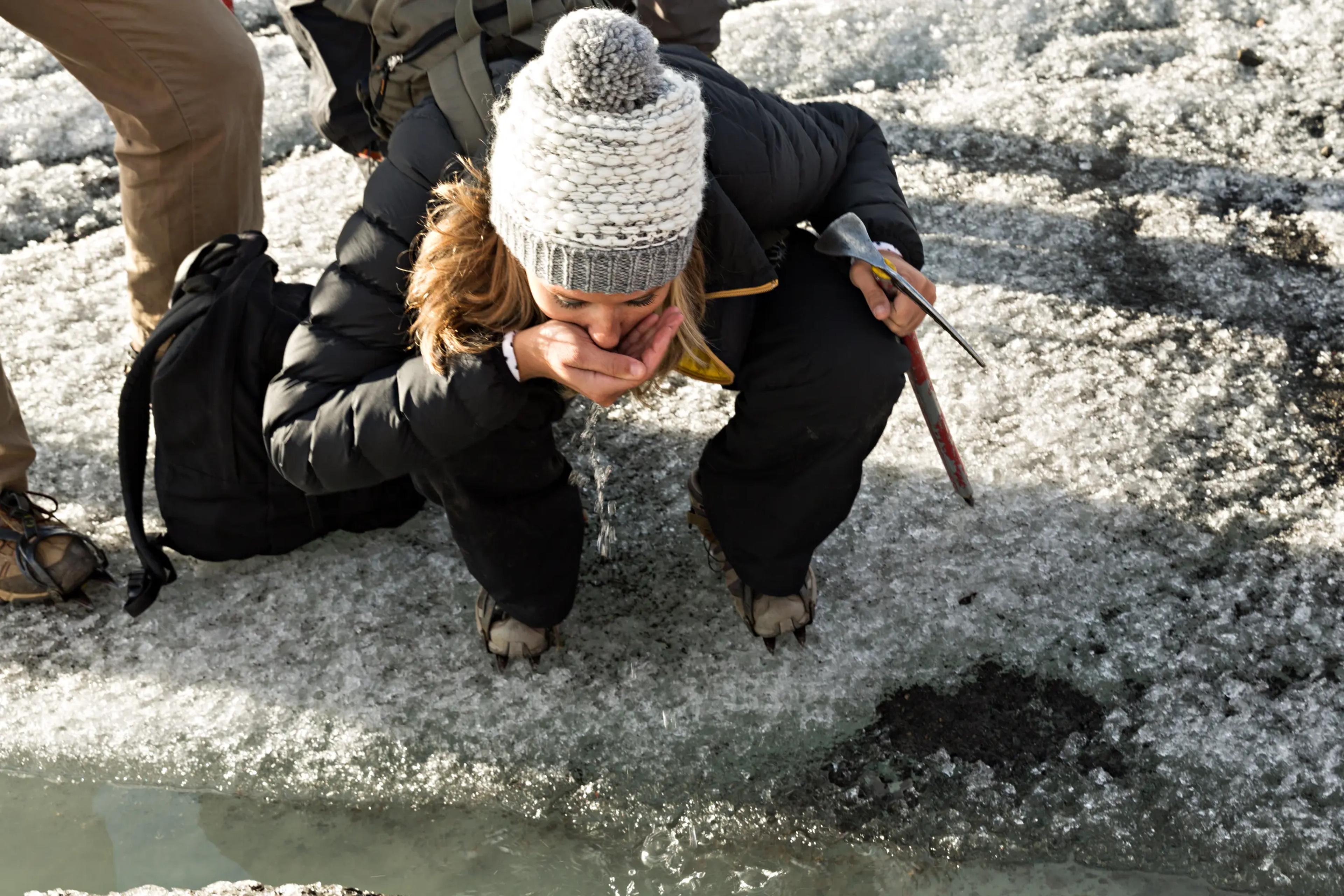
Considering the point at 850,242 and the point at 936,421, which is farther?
the point at 936,421

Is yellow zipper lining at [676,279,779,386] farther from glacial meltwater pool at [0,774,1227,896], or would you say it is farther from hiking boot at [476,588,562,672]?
glacial meltwater pool at [0,774,1227,896]

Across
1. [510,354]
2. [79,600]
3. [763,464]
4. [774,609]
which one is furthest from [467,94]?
[79,600]

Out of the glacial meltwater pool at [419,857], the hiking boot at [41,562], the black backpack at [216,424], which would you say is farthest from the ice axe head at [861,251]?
the hiking boot at [41,562]

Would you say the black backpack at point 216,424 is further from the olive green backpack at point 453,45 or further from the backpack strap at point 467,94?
the backpack strap at point 467,94

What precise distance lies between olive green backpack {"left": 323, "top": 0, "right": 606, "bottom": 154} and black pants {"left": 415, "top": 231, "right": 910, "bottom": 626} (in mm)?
507

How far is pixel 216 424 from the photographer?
8.18 feet

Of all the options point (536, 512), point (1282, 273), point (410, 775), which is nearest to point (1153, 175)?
point (1282, 273)

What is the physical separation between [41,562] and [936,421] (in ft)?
6.61

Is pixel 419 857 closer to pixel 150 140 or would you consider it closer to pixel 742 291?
pixel 742 291

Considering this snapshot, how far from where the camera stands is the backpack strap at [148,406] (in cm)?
246

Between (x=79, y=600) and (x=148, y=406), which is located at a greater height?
(x=148, y=406)

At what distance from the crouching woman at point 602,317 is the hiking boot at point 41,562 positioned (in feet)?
2.72

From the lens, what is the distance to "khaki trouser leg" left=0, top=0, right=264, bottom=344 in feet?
8.21

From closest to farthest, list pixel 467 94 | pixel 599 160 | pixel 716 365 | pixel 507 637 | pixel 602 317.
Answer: pixel 599 160 → pixel 602 317 → pixel 467 94 → pixel 716 365 → pixel 507 637
